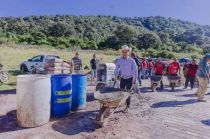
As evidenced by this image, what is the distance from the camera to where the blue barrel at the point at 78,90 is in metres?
9.04

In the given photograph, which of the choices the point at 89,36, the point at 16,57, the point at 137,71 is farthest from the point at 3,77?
the point at 89,36

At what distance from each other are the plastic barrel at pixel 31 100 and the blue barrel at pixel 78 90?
5.09 feet

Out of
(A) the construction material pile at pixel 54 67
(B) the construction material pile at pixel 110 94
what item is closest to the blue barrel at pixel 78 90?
(B) the construction material pile at pixel 110 94

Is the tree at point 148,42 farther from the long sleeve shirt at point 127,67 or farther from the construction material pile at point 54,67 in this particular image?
the long sleeve shirt at point 127,67

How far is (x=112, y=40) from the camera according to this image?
239 feet

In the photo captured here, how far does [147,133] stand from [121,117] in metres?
1.51

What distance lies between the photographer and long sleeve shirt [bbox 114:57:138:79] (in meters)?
9.15

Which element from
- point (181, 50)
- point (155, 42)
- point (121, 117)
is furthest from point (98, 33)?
point (121, 117)

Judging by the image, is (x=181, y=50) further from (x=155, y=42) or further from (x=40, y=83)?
(x=40, y=83)

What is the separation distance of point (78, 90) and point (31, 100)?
2.17 meters

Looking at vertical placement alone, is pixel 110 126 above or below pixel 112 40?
below

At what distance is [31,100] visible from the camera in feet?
23.7

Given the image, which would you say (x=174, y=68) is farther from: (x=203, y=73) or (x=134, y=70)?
(x=134, y=70)

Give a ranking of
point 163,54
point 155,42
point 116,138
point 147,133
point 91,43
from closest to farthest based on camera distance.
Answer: point 116,138, point 147,133, point 163,54, point 91,43, point 155,42
